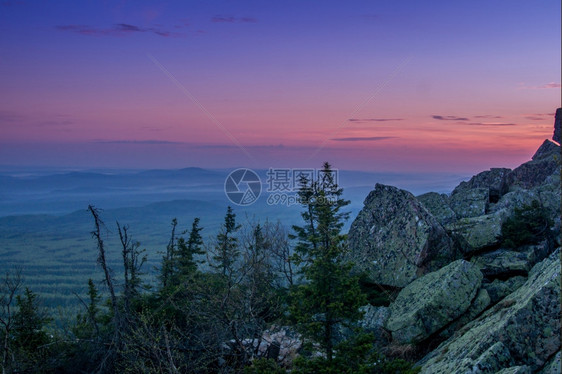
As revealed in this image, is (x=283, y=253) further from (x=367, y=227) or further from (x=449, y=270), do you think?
(x=449, y=270)

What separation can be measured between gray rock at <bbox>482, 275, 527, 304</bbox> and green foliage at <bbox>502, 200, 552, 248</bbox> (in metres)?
3.41

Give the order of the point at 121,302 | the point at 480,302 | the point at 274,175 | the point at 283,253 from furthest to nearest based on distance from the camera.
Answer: the point at 274,175 < the point at 283,253 < the point at 121,302 < the point at 480,302

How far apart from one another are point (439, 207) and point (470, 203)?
1.99m

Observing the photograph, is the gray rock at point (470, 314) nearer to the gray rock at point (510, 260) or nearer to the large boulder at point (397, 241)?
the gray rock at point (510, 260)

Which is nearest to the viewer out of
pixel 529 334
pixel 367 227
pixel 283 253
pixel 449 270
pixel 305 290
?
pixel 529 334

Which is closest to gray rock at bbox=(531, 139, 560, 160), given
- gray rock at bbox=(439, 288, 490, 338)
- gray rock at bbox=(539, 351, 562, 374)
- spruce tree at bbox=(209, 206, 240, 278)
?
spruce tree at bbox=(209, 206, 240, 278)

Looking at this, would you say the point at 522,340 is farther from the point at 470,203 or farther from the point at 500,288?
the point at 470,203

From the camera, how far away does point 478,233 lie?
18.7m

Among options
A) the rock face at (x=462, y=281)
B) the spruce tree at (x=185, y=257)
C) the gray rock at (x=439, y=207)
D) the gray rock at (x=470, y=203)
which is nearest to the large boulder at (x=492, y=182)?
the gray rock at (x=470, y=203)

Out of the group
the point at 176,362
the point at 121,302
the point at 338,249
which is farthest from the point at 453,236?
the point at 121,302

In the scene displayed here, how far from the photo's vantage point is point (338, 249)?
11.7 metres

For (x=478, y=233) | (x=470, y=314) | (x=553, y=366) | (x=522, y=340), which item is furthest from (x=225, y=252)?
(x=553, y=366)

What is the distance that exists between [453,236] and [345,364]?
9829 mm

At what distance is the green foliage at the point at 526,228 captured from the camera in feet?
Answer: 57.3
